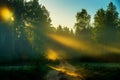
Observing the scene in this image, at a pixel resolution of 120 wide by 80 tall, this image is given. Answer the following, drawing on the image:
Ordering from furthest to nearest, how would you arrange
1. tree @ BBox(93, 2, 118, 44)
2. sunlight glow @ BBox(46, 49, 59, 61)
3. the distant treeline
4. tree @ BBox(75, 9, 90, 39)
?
tree @ BBox(75, 9, 90, 39), sunlight glow @ BBox(46, 49, 59, 61), tree @ BBox(93, 2, 118, 44), the distant treeline

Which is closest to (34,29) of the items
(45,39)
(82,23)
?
(45,39)

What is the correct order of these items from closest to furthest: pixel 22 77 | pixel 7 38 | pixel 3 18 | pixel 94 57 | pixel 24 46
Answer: pixel 22 77 < pixel 3 18 < pixel 7 38 < pixel 24 46 < pixel 94 57

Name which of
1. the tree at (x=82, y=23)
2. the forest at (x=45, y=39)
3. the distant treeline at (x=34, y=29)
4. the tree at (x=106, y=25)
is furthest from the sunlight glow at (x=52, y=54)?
the tree at (x=106, y=25)

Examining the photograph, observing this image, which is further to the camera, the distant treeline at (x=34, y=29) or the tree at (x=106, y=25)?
the tree at (x=106, y=25)

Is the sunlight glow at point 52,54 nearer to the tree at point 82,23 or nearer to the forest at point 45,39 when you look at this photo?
the forest at point 45,39

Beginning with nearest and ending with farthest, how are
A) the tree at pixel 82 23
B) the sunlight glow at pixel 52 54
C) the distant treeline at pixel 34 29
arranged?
1. the distant treeline at pixel 34 29
2. the sunlight glow at pixel 52 54
3. the tree at pixel 82 23

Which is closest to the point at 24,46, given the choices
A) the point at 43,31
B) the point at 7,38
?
the point at 7,38

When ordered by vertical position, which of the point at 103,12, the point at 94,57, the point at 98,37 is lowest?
the point at 94,57

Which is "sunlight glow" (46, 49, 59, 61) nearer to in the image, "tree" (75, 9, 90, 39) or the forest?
the forest

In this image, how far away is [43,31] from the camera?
79.4 metres

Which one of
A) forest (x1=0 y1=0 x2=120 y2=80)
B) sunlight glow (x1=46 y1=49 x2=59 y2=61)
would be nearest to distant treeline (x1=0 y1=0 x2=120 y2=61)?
forest (x1=0 y1=0 x2=120 y2=80)

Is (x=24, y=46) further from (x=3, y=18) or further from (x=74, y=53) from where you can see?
(x=74, y=53)

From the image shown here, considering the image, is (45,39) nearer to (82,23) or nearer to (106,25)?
(82,23)

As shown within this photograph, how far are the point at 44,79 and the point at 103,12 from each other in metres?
51.2
